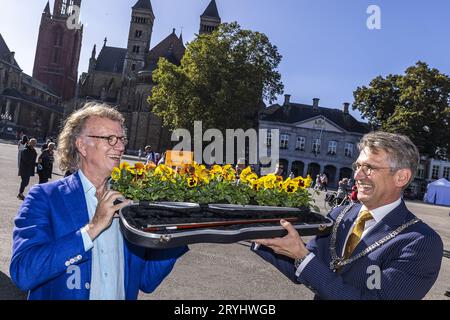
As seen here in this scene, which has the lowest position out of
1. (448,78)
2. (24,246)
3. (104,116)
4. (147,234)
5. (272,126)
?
(24,246)

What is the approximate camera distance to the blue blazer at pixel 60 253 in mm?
1958

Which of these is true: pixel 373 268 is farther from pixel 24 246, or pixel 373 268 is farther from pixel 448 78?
pixel 448 78

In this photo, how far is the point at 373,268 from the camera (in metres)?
2.23

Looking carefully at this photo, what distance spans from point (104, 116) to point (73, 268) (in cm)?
101

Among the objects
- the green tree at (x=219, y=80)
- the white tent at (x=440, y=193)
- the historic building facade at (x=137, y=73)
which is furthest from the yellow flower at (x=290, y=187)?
the historic building facade at (x=137, y=73)

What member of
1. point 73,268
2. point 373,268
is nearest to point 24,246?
point 73,268

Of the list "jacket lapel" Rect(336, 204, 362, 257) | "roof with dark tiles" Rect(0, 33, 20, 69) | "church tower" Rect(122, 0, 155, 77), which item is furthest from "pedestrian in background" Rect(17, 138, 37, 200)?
"roof with dark tiles" Rect(0, 33, 20, 69)

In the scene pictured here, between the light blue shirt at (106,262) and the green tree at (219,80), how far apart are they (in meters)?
38.5

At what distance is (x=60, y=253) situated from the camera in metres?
1.97

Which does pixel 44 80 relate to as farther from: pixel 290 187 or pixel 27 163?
pixel 290 187

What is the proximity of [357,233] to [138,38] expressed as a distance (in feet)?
256

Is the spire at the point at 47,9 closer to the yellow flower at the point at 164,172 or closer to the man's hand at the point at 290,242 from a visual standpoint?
the yellow flower at the point at 164,172

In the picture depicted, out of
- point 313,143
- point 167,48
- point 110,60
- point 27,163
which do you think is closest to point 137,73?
point 167,48

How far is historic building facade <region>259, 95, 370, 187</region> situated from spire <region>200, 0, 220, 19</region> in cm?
2326
